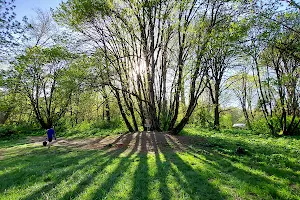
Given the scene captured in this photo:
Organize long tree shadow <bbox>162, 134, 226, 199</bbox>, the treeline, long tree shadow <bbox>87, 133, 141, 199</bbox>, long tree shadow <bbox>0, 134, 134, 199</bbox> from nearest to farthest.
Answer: long tree shadow <bbox>162, 134, 226, 199</bbox> → long tree shadow <bbox>87, 133, 141, 199</bbox> → long tree shadow <bbox>0, 134, 134, 199</bbox> → the treeline

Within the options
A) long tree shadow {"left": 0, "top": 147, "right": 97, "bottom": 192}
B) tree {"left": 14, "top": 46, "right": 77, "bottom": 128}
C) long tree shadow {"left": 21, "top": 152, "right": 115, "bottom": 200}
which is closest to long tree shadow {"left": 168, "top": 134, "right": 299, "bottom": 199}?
long tree shadow {"left": 21, "top": 152, "right": 115, "bottom": 200}

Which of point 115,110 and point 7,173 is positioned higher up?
point 115,110

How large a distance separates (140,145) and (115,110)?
23.2m

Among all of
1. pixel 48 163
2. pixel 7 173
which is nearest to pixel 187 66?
pixel 48 163

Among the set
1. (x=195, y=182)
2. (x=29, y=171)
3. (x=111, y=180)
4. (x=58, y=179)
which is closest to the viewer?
(x=195, y=182)

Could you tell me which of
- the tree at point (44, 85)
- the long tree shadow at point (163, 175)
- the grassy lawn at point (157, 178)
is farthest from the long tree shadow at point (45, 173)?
the tree at point (44, 85)

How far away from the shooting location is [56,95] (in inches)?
1064

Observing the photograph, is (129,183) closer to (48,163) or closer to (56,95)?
(48,163)

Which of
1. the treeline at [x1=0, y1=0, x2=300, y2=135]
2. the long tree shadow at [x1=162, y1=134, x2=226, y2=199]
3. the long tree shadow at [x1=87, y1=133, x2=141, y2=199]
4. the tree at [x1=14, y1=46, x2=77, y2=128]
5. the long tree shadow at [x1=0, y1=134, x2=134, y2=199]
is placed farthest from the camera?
the tree at [x1=14, y1=46, x2=77, y2=128]

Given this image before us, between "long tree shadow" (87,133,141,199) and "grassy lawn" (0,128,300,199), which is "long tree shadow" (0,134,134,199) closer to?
"grassy lawn" (0,128,300,199)

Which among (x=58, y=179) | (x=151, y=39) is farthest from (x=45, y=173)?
(x=151, y=39)

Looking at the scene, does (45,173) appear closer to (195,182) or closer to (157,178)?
(157,178)

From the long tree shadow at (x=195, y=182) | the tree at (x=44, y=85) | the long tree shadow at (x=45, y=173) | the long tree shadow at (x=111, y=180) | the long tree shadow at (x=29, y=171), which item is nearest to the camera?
the long tree shadow at (x=195, y=182)

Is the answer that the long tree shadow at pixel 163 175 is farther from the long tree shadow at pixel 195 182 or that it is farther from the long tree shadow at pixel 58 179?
the long tree shadow at pixel 58 179
